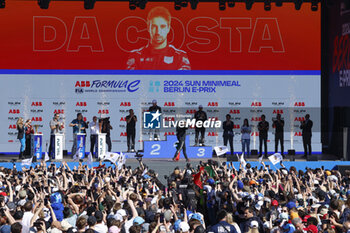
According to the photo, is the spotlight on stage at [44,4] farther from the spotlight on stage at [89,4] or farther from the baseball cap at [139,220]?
the baseball cap at [139,220]

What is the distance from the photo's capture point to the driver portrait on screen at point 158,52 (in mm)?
24438

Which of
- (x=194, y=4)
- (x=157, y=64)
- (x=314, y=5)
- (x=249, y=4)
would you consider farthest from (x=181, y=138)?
(x=314, y=5)

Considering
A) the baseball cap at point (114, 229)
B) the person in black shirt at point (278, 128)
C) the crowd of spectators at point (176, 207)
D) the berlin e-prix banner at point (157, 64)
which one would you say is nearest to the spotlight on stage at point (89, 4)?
the berlin e-prix banner at point (157, 64)

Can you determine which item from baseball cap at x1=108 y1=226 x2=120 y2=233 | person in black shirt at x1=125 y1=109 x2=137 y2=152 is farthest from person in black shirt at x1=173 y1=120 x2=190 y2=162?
baseball cap at x1=108 y1=226 x2=120 y2=233

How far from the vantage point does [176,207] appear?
31.4 feet

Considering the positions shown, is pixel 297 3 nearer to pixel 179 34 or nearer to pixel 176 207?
pixel 179 34

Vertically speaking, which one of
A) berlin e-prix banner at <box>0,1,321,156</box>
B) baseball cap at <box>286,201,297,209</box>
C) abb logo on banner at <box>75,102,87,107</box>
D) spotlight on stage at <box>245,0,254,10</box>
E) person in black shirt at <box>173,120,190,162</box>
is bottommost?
baseball cap at <box>286,201,297,209</box>

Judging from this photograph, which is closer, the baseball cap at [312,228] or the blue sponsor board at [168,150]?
the baseball cap at [312,228]

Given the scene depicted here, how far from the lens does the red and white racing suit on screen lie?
2442 centimetres

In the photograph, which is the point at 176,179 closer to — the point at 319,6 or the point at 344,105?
the point at 344,105

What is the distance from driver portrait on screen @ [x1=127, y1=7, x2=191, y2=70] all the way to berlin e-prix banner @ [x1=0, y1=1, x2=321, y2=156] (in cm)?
4

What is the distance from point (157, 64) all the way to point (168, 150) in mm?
3924

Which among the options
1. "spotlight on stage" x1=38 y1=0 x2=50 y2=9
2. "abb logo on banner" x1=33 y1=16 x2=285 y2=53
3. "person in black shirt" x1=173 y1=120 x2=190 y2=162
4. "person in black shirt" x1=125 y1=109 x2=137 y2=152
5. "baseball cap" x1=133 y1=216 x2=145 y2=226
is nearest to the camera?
"baseball cap" x1=133 y1=216 x2=145 y2=226

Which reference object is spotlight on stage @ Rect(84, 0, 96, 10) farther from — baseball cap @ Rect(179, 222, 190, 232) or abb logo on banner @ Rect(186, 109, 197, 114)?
baseball cap @ Rect(179, 222, 190, 232)
